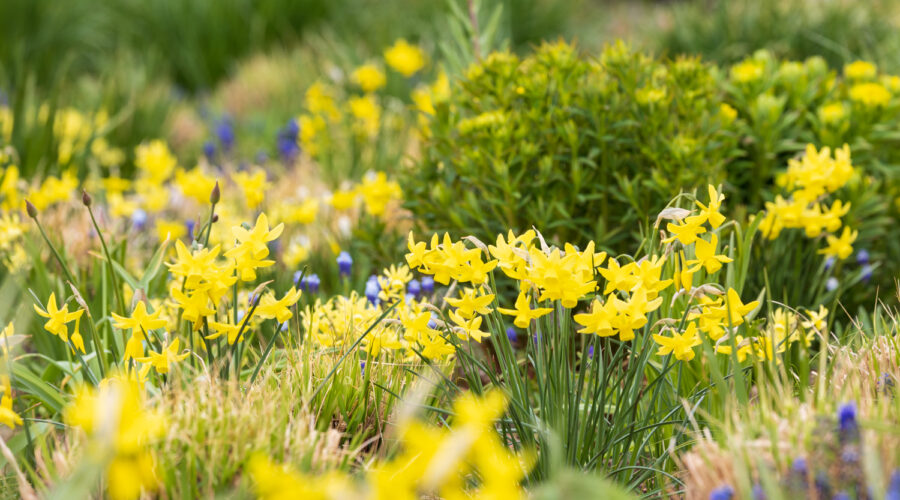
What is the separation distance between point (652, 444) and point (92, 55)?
870cm

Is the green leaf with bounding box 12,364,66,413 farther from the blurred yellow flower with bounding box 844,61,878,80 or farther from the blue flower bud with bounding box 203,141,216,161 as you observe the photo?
the blue flower bud with bounding box 203,141,216,161

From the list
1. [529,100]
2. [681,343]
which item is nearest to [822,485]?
[681,343]

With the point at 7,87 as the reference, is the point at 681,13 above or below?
below

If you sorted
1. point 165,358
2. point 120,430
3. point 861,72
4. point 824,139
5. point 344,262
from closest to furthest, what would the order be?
point 120,430 < point 165,358 < point 344,262 < point 824,139 < point 861,72

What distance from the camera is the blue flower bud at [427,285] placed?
8.51 ft

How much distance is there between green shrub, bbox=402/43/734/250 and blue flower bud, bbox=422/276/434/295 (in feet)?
0.81

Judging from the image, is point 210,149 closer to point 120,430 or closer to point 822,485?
point 120,430

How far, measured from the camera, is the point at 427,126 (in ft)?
10.4

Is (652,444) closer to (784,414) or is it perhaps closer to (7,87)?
(784,414)

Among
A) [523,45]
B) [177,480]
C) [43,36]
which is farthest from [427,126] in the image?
[43,36]

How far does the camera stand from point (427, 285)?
2627 millimetres

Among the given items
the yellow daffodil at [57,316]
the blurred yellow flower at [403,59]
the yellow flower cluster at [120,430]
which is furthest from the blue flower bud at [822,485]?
the blurred yellow flower at [403,59]

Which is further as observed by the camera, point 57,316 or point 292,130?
point 292,130

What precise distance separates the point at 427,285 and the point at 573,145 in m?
0.68
